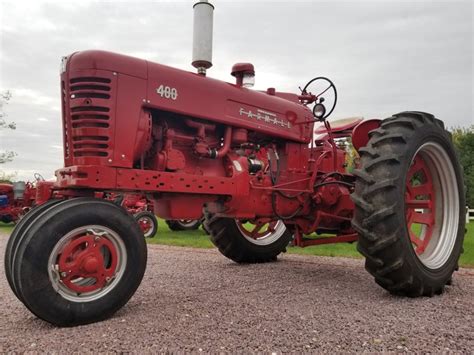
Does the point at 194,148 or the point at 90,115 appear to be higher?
the point at 90,115

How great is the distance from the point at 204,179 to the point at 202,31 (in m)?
1.27

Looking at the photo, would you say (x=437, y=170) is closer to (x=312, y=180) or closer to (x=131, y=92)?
(x=312, y=180)

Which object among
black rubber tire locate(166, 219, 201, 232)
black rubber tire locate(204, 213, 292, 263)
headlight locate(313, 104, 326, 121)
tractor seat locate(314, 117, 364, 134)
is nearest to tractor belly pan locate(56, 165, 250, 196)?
headlight locate(313, 104, 326, 121)

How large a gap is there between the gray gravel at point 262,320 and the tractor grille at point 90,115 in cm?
118

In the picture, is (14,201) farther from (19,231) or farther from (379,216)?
(379,216)

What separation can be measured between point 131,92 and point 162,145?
525 mm

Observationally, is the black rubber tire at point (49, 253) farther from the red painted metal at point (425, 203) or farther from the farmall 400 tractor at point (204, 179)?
the red painted metal at point (425, 203)

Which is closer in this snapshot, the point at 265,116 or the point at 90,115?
the point at 90,115

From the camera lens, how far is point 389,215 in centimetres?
332

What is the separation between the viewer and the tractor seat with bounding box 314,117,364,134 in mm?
5477

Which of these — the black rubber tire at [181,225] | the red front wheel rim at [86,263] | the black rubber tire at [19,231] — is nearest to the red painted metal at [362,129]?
the red front wheel rim at [86,263]

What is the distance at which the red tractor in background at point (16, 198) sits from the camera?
13.9 metres

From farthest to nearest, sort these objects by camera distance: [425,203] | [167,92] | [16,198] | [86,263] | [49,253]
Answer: [16,198]
[425,203]
[167,92]
[86,263]
[49,253]

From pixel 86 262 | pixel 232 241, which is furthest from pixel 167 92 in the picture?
pixel 232 241
